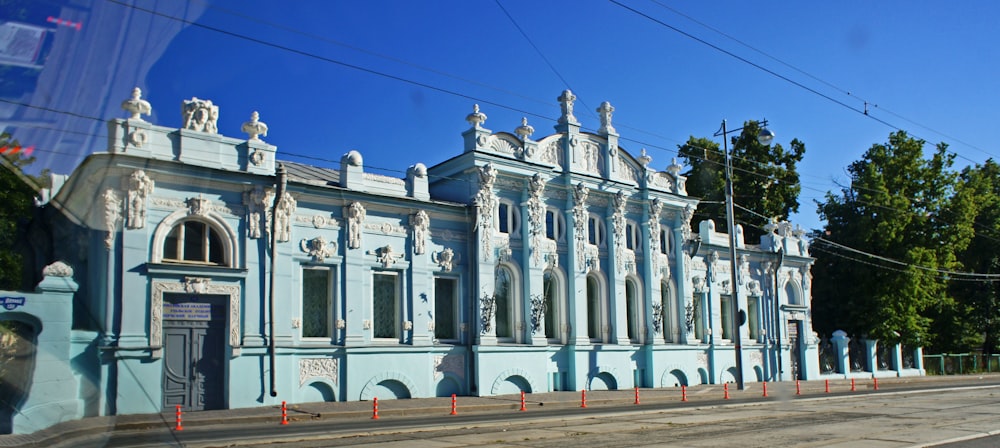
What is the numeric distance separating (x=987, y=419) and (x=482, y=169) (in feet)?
51.4

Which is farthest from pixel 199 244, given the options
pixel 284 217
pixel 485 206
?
pixel 485 206

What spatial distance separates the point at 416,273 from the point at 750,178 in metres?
31.3

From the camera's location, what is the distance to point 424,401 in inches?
926

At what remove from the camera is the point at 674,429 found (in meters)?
14.8

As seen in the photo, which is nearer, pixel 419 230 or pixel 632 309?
pixel 419 230

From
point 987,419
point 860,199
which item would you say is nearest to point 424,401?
point 987,419

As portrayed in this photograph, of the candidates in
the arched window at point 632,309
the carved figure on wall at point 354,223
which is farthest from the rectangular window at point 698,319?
the carved figure on wall at point 354,223

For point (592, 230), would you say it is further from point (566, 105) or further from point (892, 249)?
point (892, 249)

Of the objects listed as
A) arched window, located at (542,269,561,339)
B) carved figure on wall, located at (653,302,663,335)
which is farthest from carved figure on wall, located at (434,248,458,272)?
carved figure on wall, located at (653,302,663,335)

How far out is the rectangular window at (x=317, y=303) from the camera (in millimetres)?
23203

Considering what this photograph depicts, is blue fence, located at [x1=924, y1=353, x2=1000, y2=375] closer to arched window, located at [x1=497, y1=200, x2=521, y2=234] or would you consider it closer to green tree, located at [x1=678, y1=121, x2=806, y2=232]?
green tree, located at [x1=678, y1=121, x2=806, y2=232]

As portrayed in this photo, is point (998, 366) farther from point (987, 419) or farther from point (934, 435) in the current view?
point (934, 435)

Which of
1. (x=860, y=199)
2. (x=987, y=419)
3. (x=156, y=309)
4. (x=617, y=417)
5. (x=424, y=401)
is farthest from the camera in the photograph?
(x=860, y=199)

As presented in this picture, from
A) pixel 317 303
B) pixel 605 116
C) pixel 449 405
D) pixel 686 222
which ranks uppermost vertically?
pixel 605 116
